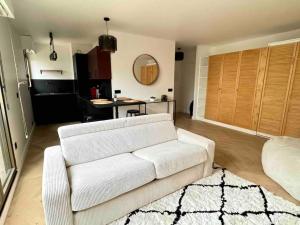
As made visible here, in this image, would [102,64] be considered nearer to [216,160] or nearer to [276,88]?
[216,160]

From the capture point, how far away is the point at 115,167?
5.32 feet

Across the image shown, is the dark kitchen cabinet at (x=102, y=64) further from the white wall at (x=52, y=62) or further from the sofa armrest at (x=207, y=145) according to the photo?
the sofa armrest at (x=207, y=145)

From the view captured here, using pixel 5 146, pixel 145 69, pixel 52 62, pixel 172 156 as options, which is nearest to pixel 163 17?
Result: pixel 145 69

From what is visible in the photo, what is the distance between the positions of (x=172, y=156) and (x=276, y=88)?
3164 millimetres

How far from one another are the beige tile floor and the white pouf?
95 mm

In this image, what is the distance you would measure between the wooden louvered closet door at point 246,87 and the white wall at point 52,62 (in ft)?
16.6

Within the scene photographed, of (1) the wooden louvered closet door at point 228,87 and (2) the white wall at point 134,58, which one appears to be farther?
(1) the wooden louvered closet door at point 228,87

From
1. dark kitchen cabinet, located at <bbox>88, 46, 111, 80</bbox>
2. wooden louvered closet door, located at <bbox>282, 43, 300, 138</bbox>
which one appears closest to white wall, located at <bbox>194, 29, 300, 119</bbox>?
wooden louvered closet door, located at <bbox>282, 43, 300, 138</bbox>

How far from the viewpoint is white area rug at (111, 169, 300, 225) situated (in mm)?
1549

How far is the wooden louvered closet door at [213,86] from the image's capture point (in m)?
4.76

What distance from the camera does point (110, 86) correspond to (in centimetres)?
410

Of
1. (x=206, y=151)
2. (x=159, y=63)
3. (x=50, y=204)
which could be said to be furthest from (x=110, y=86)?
(x=50, y=204)

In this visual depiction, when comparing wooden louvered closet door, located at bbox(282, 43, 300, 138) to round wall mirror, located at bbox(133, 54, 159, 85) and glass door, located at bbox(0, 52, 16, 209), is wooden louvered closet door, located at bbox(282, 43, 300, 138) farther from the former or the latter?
glass door, located at bbox(0, 52, 16, 209)

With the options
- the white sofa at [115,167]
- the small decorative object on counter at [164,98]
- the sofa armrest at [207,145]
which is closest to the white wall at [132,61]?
the small decorative object on counter at [164,98]
